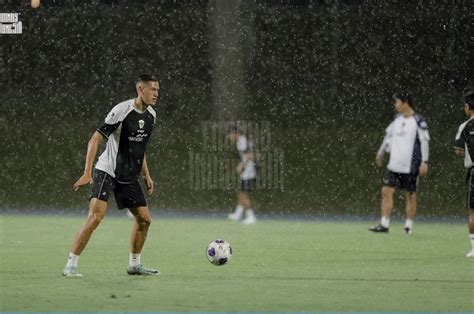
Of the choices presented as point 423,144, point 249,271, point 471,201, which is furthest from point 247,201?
point 249,271

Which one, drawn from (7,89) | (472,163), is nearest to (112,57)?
(7,89)

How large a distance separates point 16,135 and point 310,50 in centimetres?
638

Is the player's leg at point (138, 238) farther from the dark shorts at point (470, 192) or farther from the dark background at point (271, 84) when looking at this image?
the dark background at point (271, 84)

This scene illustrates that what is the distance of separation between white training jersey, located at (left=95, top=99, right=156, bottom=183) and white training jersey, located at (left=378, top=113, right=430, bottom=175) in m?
7.79

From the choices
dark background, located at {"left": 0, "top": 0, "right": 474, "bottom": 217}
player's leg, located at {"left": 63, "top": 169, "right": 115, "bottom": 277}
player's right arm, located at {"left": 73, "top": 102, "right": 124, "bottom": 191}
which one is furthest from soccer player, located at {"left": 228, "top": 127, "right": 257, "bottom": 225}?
player's right arm, located at {"left": 73, "top": 102, "right": 124, "bottom": 191}

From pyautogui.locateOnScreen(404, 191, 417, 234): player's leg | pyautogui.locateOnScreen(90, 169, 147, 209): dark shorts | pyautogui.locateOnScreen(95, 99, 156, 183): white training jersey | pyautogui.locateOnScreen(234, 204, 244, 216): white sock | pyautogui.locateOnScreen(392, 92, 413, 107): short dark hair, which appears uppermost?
pyautogui.locateOnScreen(392, 92, 413, 107): short dark hair

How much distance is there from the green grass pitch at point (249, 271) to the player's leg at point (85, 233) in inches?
7.7

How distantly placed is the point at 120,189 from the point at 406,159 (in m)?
8.06

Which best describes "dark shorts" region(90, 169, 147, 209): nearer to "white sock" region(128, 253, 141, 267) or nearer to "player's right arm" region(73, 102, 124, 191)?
"player's right arm" region(73, 102, 124, 191)

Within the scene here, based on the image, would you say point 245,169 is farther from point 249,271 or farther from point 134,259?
point 134,259

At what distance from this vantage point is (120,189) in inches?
467

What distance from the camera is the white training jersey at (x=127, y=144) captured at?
11766 millimetres

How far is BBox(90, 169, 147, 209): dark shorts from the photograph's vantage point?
38.5ft

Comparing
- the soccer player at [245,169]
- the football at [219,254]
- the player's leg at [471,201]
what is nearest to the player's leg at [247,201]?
the soccer player at [245,169]
